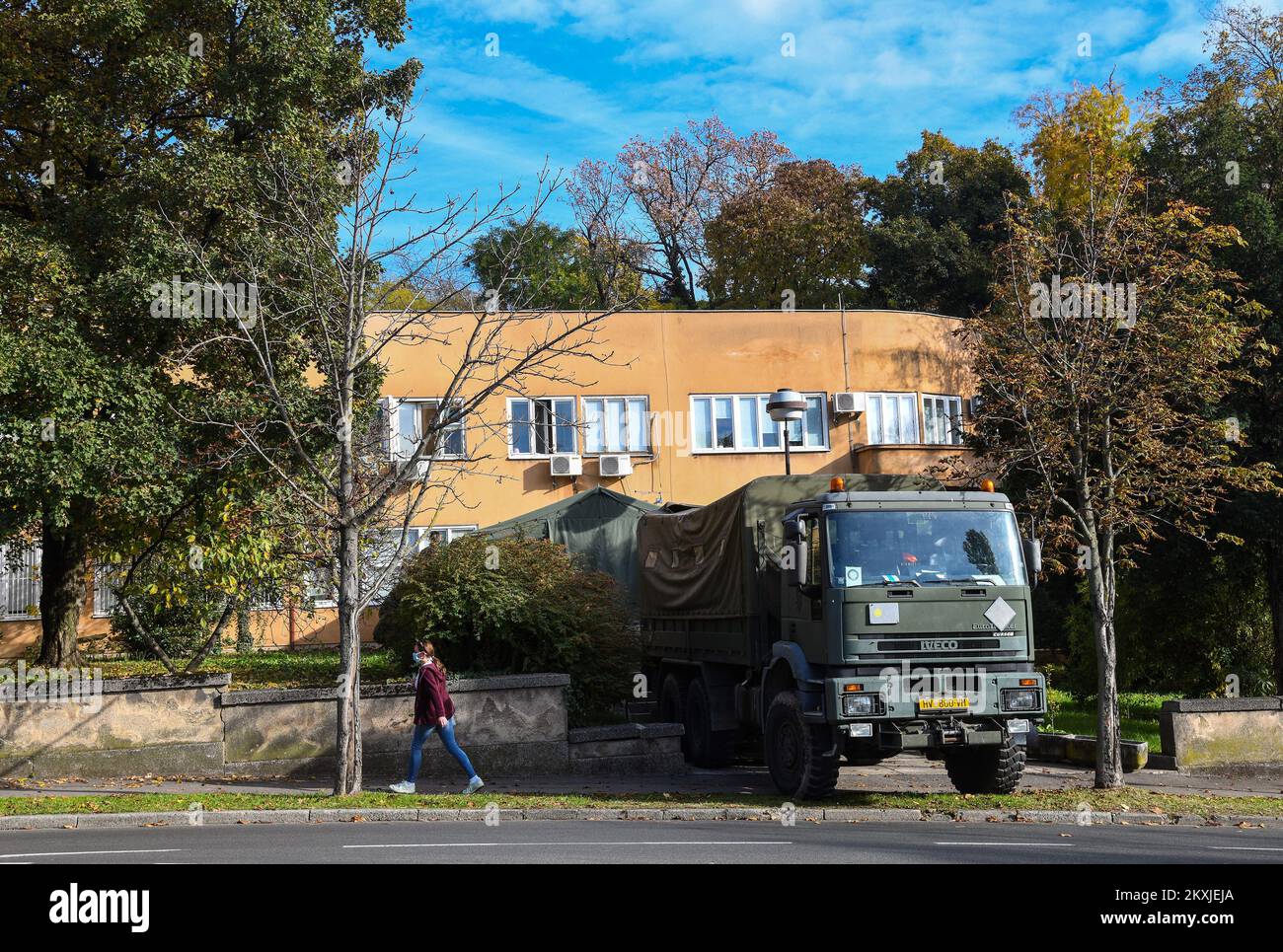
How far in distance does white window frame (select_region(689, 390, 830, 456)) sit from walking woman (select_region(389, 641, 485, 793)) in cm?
1743

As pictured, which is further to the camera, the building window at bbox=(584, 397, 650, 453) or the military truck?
the building window at bbox=(584, 397, 650, 453)

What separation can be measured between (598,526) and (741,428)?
8.81m

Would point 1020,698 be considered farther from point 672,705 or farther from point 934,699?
point 672,705

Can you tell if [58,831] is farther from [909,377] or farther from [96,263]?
[909,377]

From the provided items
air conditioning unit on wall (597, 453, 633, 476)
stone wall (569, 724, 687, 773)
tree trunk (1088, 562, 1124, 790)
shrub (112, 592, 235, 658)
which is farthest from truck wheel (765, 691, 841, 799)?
air conditioning unit on wall (597, 453, 633, 476)

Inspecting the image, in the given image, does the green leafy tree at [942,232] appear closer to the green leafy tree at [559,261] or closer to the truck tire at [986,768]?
the green leafy tree at [559,261]

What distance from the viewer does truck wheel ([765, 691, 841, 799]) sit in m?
12.9

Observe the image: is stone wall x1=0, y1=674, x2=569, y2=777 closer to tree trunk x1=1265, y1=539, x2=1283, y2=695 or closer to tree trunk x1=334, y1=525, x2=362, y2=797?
tree trunk x1=334, y1=525, x2=362, y2=797

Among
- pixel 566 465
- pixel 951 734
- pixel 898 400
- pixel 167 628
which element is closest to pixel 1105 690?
pixel 951 734

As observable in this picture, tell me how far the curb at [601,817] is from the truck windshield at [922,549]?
7.62ft

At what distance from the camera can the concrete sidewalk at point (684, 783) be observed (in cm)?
1442

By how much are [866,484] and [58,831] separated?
931cm

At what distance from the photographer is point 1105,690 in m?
14.2

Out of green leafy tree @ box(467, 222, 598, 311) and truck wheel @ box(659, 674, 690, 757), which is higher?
green leafy tree @ box(467, 222, 598, 311)
